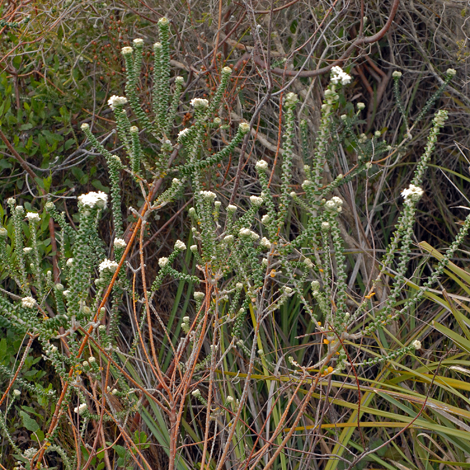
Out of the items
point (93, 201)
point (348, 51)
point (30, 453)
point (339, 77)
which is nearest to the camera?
point (93, 201)

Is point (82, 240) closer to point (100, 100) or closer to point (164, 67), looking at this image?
point (164, 67)

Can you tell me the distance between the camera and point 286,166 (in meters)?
1.59

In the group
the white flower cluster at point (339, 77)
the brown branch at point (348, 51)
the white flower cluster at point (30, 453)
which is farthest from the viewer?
the brown branch at point (348, 51)

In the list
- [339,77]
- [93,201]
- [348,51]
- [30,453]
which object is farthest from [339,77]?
[30,453]

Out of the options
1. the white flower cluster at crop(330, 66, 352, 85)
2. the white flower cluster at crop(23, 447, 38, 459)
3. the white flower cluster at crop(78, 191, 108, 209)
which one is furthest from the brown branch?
the white flower cluster at crop(23, 447, 38, 459)

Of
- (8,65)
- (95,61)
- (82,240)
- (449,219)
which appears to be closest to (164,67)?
(82,240)

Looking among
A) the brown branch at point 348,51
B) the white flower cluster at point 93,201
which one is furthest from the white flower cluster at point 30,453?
the brown branch at point 348,51

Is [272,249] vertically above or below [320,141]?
below

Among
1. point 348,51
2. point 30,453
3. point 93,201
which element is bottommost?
point 30,453

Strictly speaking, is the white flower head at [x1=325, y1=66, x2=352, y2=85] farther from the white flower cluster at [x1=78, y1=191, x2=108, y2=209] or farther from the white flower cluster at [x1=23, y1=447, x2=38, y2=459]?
the white flower cluster at [x1=23, y1=447, x2=38, y2=459]

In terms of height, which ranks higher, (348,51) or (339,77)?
(339,77)

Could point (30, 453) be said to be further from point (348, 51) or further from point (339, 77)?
point (348, 51)

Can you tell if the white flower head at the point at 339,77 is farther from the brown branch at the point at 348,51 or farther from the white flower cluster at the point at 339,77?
the brown branch at the point at 348,51

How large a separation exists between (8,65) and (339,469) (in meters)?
2.61
